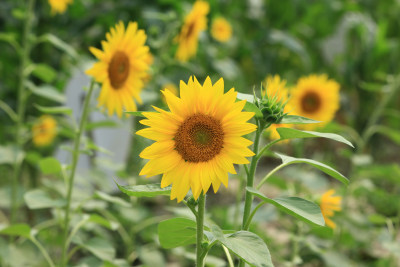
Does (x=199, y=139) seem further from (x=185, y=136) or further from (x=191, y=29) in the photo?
(x=191, y=29)

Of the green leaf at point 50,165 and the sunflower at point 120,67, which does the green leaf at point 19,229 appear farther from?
the sunflower at point 120,67

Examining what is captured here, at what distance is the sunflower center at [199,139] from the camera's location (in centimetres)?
65

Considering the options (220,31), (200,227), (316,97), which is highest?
(220,31)

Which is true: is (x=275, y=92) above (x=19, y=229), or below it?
above

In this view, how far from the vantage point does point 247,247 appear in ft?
1.97

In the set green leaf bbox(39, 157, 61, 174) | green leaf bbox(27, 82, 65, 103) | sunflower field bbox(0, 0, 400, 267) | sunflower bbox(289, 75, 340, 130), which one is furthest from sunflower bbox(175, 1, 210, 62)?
green leaf bbox(39, 157, 61, 174)

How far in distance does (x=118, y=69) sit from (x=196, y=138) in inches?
16.4

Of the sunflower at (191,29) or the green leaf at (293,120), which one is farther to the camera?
the sunflower at (191,29)

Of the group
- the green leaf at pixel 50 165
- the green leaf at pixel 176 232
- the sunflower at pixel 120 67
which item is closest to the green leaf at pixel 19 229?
the green leaf at pixel 50 165

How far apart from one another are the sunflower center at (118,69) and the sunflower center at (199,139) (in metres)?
0.39

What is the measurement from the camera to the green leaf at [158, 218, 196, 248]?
682 mm

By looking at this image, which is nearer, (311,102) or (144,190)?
(144,190)

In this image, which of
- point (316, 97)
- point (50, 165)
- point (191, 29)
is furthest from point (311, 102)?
point (50, 165)

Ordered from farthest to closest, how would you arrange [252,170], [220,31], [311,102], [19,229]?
[220,31], [311,102], [19,229], [252,170]
